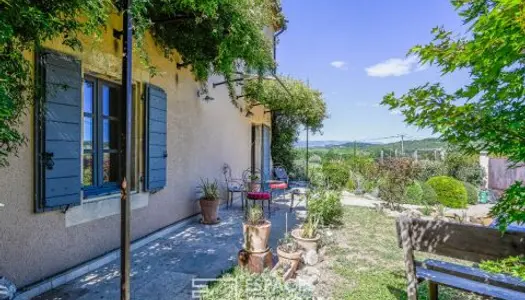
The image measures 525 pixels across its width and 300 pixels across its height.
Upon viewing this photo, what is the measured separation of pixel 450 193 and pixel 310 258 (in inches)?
256

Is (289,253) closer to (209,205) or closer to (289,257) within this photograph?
(289,257)

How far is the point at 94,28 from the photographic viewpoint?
82.4 inches

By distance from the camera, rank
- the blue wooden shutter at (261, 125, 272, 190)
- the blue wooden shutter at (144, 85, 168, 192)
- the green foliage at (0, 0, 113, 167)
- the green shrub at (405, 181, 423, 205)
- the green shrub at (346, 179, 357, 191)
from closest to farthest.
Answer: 1. the green foliage at (0, 0, 113, 167)
2. the blue wooden shutter at (144, 85, 168, 192)
3. the green shrub at (405, 181, 423, 205)
4. the blue wooden shutter at (261, 125, 272, 190)
5. the green shrub at (346, 179, 357, 191)

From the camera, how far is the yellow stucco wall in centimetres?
263

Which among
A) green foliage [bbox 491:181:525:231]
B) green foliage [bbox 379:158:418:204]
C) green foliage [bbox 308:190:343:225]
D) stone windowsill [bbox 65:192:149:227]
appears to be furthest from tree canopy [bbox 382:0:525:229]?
green foliage [bbox 379:158:418:204]

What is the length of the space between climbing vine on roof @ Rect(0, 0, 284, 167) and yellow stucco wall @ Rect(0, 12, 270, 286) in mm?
265

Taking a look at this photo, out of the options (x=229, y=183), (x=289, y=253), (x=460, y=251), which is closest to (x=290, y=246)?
(x=289, y=253)

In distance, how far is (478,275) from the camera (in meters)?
2.31

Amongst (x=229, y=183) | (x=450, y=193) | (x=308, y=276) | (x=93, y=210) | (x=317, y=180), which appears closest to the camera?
(x=308, y=276)

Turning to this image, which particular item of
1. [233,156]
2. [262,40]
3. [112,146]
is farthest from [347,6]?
[112,146]

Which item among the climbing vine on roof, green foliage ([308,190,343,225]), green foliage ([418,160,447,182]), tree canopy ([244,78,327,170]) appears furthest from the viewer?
green foliage ([418,160,447,182])

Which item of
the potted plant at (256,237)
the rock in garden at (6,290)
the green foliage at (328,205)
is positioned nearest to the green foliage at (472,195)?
the green foliage at (328,205)

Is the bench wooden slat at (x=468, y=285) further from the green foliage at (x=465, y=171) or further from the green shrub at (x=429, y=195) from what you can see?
the green foliage at (x=465, y=171)

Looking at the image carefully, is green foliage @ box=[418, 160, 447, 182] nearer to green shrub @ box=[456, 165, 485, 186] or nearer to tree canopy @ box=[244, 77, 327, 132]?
green shrub @ box=[456, 165, 485, 186]
